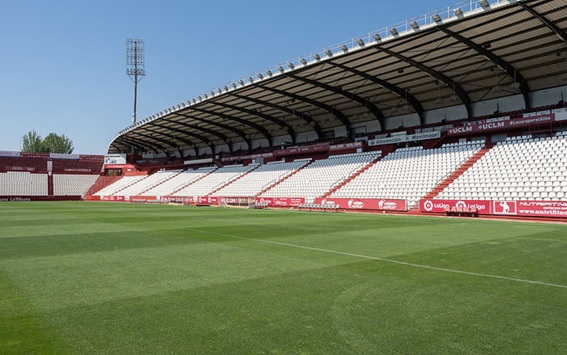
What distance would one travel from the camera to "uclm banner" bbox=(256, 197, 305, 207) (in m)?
37.0

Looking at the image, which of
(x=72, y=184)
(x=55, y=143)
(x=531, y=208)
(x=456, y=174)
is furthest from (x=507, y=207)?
(x=55, y=143)

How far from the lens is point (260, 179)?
162 feet

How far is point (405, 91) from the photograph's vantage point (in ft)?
122

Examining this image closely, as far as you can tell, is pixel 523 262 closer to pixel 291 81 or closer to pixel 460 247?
pixel 460 247

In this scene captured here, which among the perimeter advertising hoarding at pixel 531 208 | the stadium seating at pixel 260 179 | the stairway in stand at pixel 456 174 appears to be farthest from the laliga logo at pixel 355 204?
the stadium seating at pixel 260 179

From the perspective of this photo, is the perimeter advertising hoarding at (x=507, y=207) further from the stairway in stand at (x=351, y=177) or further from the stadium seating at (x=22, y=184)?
the stadium seating at (x=22, y=184)

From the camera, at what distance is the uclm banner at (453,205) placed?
82.3ft

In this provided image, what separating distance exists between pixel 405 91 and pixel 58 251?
110ft

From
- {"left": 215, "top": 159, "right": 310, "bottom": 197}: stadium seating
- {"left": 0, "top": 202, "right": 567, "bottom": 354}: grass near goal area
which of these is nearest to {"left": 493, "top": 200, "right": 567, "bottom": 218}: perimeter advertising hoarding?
{"left": 0, "top": 202, "right": 567, "bottom": 354}: grass near goal area

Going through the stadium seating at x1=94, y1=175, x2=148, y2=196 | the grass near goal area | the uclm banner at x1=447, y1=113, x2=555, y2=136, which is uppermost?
the uclm banner at x1=447, y1=113, x2=555, y2=136

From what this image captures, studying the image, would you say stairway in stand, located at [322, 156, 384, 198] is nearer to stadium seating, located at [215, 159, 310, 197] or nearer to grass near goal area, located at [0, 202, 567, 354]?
stadium seating, located at [215, 159, 310, 197]

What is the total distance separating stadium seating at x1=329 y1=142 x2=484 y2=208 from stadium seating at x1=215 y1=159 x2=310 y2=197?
473 inches

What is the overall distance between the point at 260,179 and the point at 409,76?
2306 centimetres

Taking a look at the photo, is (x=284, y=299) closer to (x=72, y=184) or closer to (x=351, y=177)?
(x=351, y=177)
